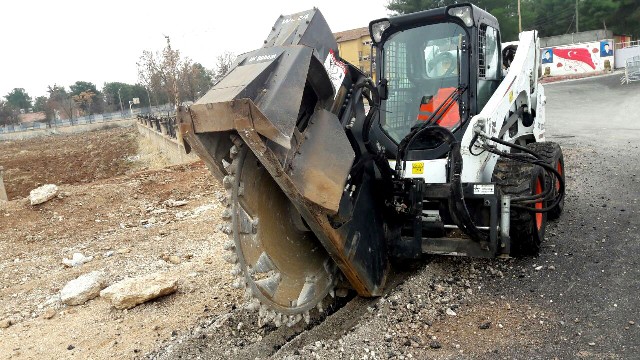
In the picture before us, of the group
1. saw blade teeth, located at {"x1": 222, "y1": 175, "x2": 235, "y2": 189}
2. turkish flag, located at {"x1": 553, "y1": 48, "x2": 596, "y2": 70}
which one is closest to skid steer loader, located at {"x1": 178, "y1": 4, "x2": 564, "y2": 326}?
saw blade teeth, located at {"x1": 222, "y1": 175, "x2": 235, "y2": 189}

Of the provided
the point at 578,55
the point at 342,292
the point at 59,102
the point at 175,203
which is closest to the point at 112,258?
the point at 175,203

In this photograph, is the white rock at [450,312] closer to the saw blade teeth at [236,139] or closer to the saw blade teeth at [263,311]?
the saw blade teeth at [263,311]

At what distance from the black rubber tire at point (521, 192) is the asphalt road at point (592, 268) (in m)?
0.18

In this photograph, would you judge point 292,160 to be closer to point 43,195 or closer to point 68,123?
point 43,195

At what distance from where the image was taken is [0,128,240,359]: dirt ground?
4.59 meters

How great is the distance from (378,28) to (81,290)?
401 cm

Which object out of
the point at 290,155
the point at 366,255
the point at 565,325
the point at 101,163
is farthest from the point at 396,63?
the point at 101,163

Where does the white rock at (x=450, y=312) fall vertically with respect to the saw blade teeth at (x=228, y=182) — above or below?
below

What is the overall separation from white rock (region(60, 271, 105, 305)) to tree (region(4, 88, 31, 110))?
10029 cm

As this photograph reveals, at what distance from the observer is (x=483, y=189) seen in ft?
14.4

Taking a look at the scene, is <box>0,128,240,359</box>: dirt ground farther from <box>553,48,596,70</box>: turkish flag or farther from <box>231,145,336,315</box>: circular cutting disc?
<box>553,48,596,70</box>: turkish flag

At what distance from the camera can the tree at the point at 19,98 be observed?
92562mm

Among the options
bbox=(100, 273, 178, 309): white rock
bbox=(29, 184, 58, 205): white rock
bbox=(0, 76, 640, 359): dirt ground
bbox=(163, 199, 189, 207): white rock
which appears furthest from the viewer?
bbox=(163, 199, 189, 207): white rock

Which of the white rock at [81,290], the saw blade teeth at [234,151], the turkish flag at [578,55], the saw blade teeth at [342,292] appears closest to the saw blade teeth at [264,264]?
the saw blade teeth at [234,151]
